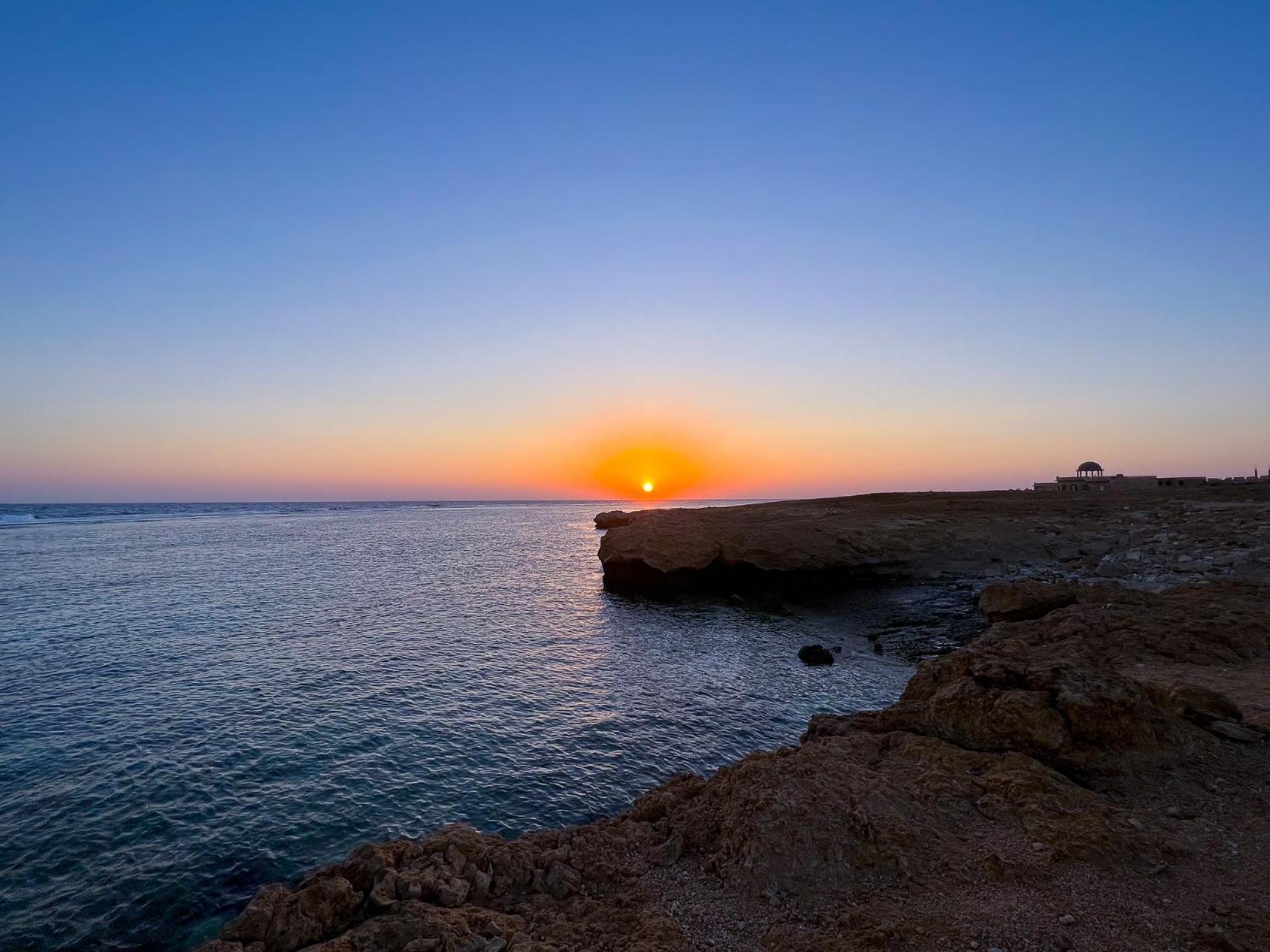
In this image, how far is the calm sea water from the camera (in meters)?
11.5

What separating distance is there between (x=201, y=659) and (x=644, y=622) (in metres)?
20.4

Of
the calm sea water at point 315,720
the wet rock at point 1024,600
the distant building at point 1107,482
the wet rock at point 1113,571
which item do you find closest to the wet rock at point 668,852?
the calm sea water at point 315,720

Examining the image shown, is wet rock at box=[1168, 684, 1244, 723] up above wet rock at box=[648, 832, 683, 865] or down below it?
above

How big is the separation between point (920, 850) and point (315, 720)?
1718 centimetres

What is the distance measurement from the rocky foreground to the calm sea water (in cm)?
376

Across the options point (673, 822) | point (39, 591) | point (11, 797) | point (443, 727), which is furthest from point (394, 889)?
point (39, 591)

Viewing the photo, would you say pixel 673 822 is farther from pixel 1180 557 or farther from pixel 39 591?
pixel 39 591

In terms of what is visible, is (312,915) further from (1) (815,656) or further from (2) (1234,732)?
(1) (815,656)

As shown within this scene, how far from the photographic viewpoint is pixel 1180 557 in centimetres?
2980

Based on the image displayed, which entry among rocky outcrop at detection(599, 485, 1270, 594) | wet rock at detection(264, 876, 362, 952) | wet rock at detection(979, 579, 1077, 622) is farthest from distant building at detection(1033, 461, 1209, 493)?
wet rock at detection(264, 876, 362, 952)

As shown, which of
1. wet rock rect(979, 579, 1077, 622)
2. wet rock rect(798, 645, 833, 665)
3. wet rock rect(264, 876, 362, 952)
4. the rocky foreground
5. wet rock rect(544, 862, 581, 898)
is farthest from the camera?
wet rock rect(798, 645, 833, 665)

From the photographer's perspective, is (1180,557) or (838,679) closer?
(838,679)

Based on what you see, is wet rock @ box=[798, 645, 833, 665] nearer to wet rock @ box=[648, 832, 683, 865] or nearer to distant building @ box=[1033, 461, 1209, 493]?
wet rock @ box=[648, 832, 683, 865]

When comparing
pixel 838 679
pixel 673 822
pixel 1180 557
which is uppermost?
pixel 1180 557
